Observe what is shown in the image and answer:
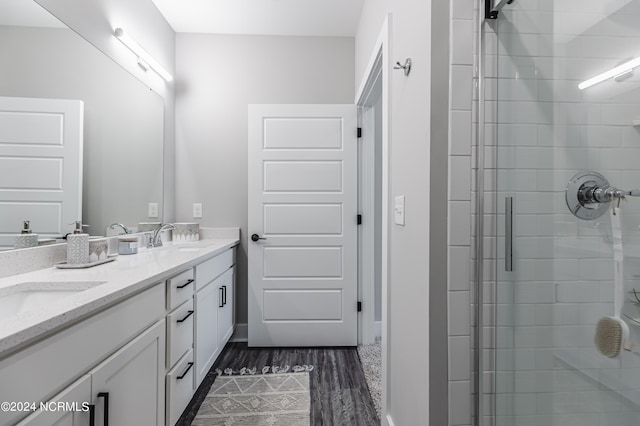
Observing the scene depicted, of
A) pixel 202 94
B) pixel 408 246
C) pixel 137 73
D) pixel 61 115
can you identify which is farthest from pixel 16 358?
pixel 202 94

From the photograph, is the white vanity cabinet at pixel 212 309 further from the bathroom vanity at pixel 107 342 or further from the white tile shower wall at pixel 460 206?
the white tile shower wall at pixel 460 206

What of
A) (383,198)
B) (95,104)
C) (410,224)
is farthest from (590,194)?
(95,104)

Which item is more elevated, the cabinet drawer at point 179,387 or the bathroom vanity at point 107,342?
the bathroom vanity at point 107,342

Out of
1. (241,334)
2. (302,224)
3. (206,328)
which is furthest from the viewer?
(241,334)

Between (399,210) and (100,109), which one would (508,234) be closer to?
(399,210)

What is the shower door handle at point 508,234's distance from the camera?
0.99m

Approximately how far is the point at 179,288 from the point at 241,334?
1.40m

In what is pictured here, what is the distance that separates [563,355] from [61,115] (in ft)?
7.13

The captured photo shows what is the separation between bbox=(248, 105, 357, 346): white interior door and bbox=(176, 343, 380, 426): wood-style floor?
0.40 ft

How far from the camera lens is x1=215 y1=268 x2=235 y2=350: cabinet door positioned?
A: 2348 mm

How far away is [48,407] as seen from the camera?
78 centimetres

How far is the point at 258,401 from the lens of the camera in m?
1.88

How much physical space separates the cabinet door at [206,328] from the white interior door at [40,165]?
2.65ft

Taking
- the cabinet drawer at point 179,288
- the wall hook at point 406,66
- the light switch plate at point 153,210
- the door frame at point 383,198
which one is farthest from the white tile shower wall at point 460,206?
the light switch plate at point 153,210
